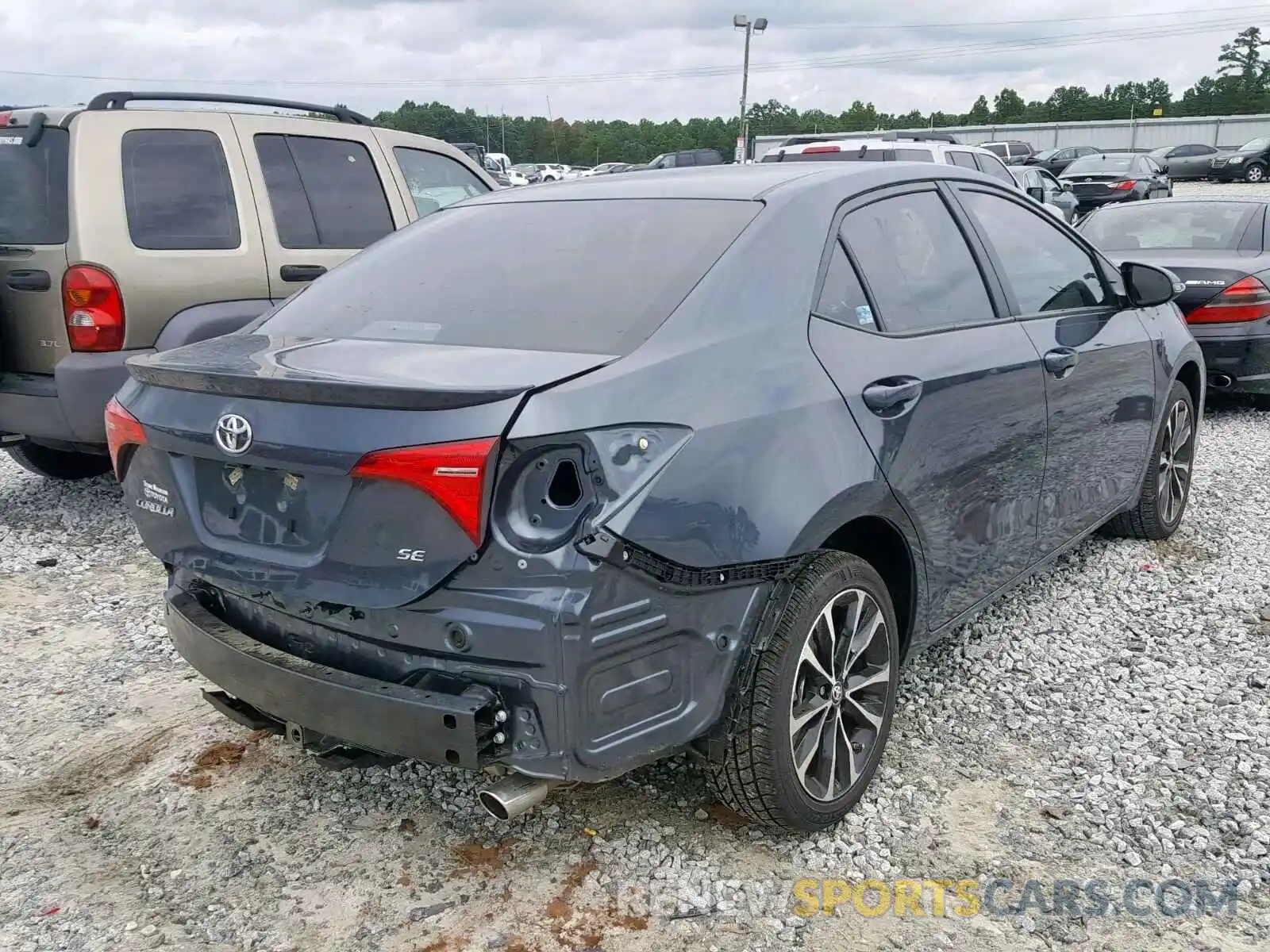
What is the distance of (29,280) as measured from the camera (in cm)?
508

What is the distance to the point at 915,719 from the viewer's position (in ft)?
11.7

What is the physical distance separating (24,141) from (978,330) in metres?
4.47

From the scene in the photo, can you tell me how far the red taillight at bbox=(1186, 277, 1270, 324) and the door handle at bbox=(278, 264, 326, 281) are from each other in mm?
5902

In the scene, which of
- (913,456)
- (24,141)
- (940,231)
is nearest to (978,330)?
(940,231)

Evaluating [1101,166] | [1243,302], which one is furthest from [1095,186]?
[1243,302]

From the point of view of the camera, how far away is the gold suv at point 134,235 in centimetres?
505

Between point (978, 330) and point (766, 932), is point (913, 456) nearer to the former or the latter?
point (978, 330)

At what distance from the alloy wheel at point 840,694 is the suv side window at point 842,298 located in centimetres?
72

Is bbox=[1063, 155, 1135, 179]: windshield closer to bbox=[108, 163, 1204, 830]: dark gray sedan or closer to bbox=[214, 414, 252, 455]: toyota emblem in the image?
bbox=[108, 163, 1204, 830]: dark gray sedan

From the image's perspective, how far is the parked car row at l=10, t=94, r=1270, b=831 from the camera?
2.28 metres

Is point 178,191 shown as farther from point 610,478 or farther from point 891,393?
point 610,478

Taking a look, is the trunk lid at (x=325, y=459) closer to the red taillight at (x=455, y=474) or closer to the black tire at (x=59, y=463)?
the red taillight at (x=455, y=474)

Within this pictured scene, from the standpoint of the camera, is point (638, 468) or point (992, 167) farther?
point (992, 167)

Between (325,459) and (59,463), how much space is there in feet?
16.1
